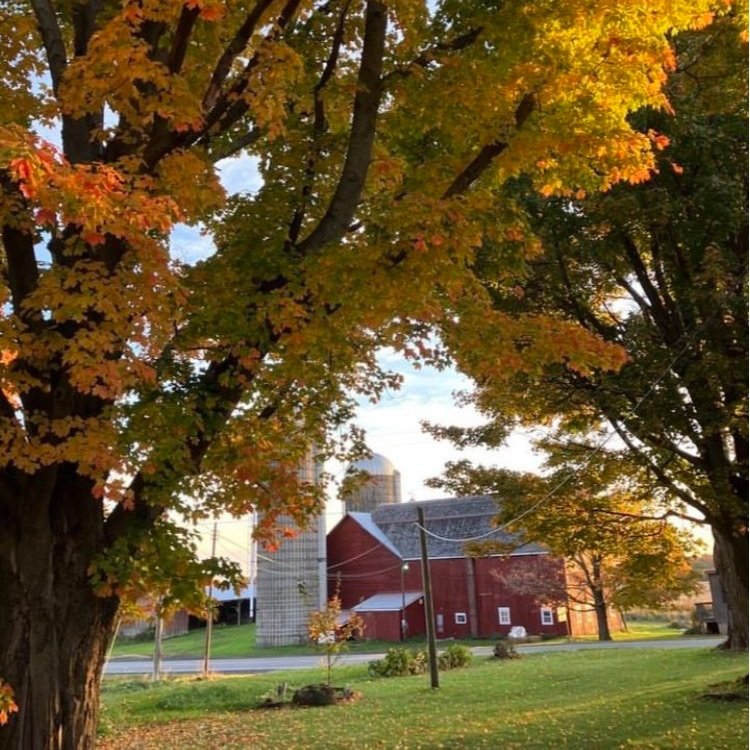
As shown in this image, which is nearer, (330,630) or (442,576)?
(330,630)

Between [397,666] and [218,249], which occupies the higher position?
[218,249]

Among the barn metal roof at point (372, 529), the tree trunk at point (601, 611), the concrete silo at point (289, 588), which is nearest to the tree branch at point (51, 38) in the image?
the tree trunk at point (601, 611)

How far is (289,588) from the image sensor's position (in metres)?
46.1

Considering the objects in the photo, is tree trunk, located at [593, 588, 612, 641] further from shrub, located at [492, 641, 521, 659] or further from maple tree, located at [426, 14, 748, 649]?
maple tree, located at [426, 14, 748, 649]

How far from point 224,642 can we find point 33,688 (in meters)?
48.6

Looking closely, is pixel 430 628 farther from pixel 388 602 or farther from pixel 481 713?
pixel 388 602

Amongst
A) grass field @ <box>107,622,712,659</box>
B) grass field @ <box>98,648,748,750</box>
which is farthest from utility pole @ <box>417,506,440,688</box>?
grass field @ <box>107,622,712,659</box>

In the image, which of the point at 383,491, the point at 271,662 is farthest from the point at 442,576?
the point at 383,491

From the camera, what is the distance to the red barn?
1599 inches

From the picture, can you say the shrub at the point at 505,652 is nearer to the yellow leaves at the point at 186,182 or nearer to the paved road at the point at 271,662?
the paved road at the point at 271,662

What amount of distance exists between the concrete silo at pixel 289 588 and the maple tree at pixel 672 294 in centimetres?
3541

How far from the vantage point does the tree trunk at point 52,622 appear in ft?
16.4

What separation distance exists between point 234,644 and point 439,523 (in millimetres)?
16170

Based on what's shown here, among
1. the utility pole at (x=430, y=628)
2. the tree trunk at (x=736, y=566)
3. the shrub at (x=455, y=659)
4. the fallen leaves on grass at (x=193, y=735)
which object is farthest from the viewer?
the shrub at (x=455, y=659)
